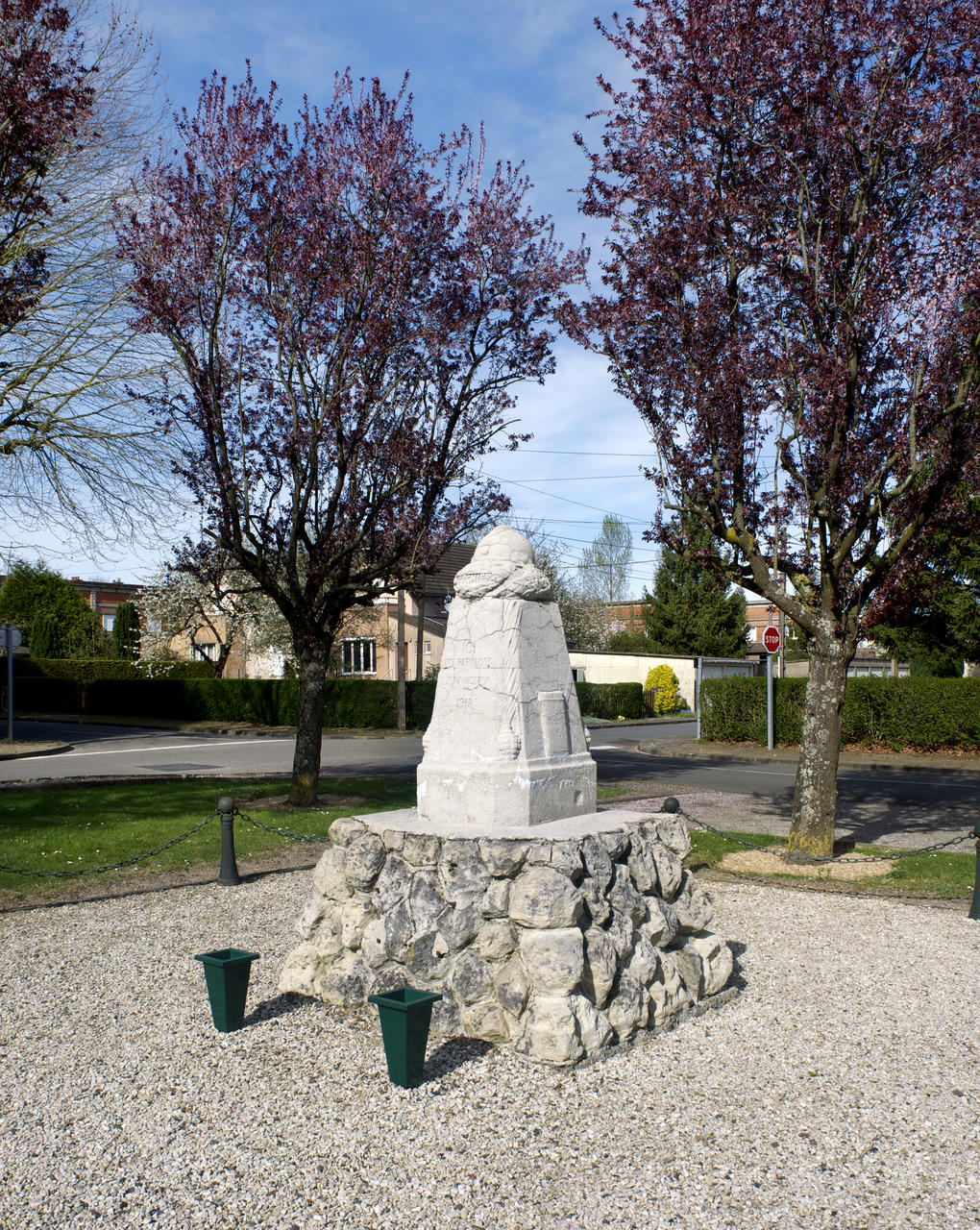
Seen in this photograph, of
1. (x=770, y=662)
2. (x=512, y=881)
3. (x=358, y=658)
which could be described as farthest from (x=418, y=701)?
(x=512, y=881)

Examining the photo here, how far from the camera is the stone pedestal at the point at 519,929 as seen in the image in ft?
16.6

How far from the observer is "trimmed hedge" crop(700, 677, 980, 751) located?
2112 cm

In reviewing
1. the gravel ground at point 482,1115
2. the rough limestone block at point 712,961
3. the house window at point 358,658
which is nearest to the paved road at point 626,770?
the rough limestone block at point 712,961

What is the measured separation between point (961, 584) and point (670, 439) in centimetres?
1460

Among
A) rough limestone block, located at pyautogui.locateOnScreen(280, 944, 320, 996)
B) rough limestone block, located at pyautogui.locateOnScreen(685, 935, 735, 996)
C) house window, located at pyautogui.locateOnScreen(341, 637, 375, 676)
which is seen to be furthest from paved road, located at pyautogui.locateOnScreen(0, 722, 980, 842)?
house window, located at pyautogui.locateOnScreen(341, 637, 375, 676)

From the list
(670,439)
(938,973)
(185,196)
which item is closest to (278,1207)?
(938,973)

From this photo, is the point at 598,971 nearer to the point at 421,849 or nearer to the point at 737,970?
the point at 421,849

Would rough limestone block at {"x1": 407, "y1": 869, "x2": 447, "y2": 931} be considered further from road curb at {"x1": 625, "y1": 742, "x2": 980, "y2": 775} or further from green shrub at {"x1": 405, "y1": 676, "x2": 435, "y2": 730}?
green shrub at {"x1": 405, "y1": 676, "x2": 435, "y2": 730}

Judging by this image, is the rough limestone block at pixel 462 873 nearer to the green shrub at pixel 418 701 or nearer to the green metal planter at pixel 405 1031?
the green metal planter at pixel 405 1031

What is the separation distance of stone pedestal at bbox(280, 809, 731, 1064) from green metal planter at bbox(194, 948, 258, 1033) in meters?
0.62

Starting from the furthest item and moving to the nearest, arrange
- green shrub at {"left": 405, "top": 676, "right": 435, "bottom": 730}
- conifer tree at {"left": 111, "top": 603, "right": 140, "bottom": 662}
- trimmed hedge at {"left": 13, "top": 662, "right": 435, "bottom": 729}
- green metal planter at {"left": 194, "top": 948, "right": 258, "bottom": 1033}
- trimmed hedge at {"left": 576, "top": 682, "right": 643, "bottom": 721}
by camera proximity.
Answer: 1. conifer tree at {"left": 111, "top": 603, "right": 140, "bottom": 662}
2. trimmed hedge at {"left": 576, "top": 682, "right": 643, "bottom": 721}
3. green shrub at {"left": 405, "top": 676, "right": 435, "bottom": 730}
4. trimmed hedge at {"left": 13, "top": 662, "right": 435, "bottom": 729}
5. green metal planter at {"left": 194, "top": 948, "right": 258, "bottom": 1033}

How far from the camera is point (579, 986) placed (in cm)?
512

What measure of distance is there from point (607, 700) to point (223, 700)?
1359 cm

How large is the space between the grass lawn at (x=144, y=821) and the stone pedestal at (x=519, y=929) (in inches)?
165
